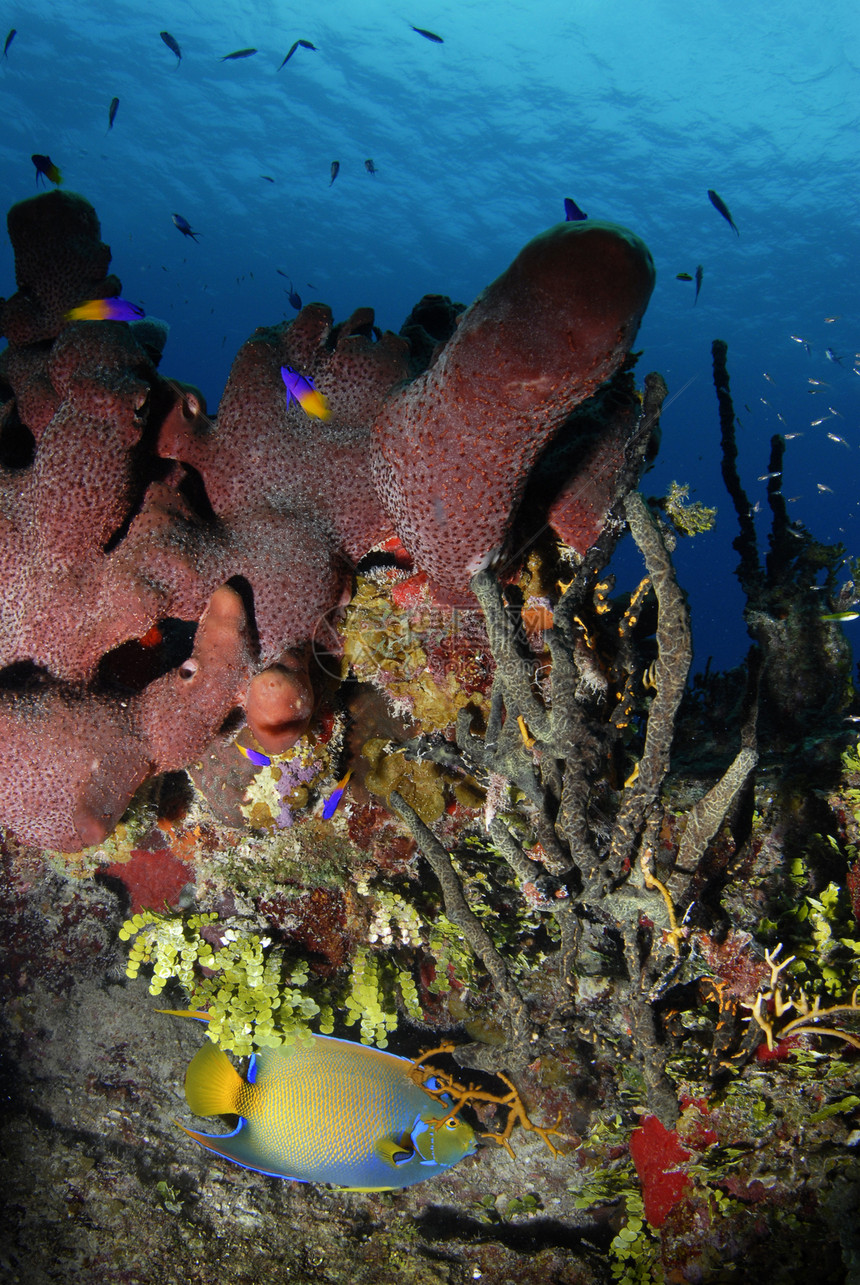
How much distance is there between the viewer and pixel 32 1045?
371 centimetres

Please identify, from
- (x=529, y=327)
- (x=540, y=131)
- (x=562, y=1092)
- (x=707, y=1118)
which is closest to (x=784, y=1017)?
(x=707, y=1118)

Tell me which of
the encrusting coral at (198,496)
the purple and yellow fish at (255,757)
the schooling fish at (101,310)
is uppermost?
the schooling fish at (101,310)

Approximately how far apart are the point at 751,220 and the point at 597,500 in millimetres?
51126

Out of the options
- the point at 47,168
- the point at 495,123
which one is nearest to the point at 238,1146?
the point at 47,168

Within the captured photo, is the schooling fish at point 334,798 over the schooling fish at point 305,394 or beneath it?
beneath

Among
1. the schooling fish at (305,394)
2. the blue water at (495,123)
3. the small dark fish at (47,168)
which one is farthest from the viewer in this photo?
the blue water at (495,123)

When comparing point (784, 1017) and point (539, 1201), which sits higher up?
point (784, 1017)

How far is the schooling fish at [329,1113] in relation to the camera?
9.10 feet

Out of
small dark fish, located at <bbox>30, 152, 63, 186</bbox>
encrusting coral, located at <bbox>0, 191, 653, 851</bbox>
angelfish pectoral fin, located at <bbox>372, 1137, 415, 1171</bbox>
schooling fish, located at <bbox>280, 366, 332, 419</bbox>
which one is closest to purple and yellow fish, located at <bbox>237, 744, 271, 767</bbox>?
encrusting coral, located at <bbox>0, 191, 653, 851</bbox>

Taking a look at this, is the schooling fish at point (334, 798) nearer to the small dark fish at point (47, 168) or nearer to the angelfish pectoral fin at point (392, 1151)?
the angelfish pectoral fin at point (392, 1151)

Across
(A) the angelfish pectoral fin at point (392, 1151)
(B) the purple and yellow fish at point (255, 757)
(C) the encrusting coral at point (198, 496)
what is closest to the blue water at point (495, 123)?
(C) the encrusting coral at point (198, 496)

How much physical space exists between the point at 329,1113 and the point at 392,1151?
1.22 ft

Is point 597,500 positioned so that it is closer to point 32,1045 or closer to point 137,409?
point 137,409

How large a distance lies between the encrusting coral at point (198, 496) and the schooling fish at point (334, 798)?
0.72 metres
